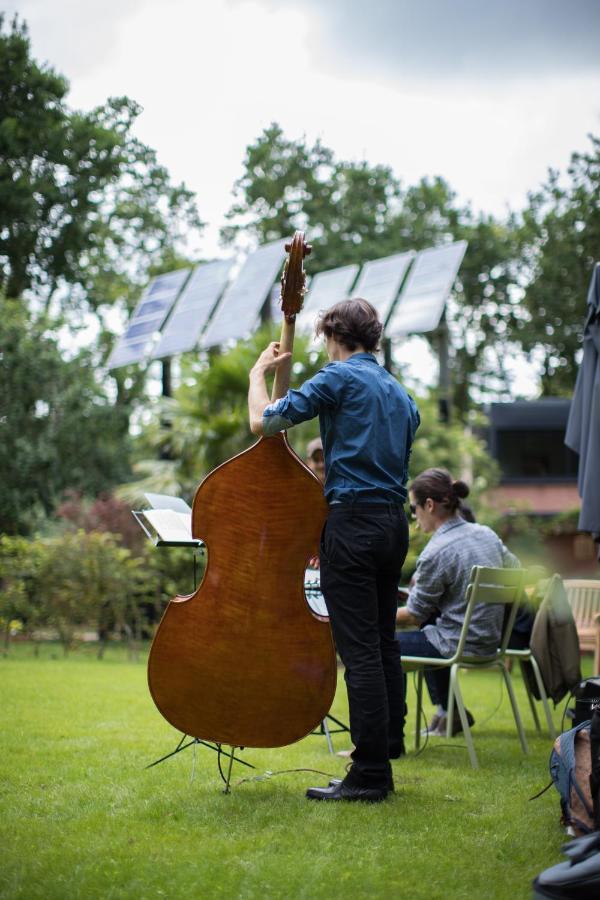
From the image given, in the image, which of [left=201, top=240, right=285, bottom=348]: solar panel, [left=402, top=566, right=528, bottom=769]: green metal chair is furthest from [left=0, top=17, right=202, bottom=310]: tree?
[left=402, top=566, right=528, bottom=769]: green metal chair

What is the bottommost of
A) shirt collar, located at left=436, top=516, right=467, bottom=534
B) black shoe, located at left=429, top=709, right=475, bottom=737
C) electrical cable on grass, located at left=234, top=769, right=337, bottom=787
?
black shoe, located at left=429, top=709, right=475, bottom=737

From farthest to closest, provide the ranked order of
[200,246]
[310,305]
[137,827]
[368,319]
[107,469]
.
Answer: [200,246] → [107,469] → [310,305] → [368,319] → [137,827]

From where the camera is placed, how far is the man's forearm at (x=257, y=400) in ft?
12.0

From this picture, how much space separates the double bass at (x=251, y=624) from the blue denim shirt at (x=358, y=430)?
134mm

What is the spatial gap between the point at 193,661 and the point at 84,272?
2210 centimetres

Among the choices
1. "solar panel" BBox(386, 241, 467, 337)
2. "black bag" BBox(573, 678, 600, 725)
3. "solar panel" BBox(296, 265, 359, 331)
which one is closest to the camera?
"black bag" BBox(573, 678, 600, 725)

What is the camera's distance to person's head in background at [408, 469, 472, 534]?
5562 millimetres

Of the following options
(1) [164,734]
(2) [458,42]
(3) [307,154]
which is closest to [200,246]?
(3) [307,154]

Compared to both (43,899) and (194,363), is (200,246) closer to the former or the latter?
(194,363)

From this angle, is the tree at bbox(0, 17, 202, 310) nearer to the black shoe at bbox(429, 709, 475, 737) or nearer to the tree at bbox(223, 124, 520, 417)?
the tree at bbox(223, 124, 520, 417)

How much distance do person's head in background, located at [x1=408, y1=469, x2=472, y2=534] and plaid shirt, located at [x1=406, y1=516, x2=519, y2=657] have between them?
0.14 metres

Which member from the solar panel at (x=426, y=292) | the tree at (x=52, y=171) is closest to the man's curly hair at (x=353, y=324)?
the solar panel at (x=426, y=292)

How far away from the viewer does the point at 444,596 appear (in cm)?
543

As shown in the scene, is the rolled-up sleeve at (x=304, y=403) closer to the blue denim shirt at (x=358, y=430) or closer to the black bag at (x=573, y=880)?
the blue denim shirt at (x=358, y=430)
